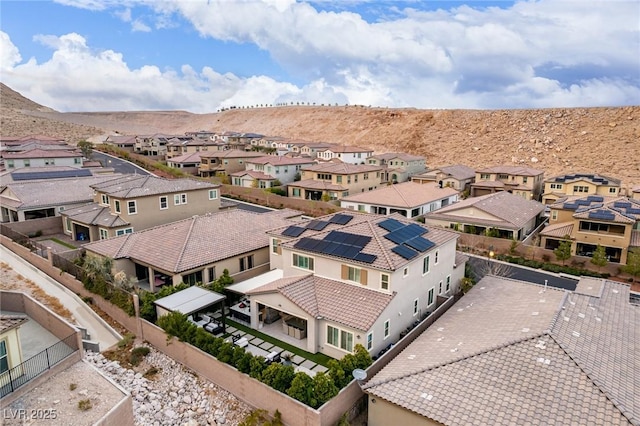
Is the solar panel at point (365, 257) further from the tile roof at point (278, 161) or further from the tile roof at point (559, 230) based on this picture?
the tile roof at point (278, 161)

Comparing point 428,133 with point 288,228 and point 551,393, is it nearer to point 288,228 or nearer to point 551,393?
point 288,228

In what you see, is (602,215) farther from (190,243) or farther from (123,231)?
(123,231)

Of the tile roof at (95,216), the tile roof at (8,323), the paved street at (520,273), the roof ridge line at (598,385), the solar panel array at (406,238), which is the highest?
the solar panel array at (406,238)

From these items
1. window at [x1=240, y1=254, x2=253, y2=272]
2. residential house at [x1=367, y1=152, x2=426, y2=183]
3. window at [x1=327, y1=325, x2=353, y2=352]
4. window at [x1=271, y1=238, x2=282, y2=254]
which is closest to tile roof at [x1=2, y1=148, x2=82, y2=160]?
window at [x1=240, y1=254, x2=253, y2=272]

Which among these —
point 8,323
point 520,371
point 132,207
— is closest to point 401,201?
point 132,207

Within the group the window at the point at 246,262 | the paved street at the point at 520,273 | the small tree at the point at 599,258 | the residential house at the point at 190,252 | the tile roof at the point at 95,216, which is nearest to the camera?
the residential house at the point at 190,252

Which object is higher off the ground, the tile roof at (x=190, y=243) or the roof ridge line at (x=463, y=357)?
the tile roof at (x=190, y=243)

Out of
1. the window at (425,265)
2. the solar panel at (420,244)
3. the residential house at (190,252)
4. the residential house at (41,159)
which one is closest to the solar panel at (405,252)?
the solar panel at (420,244)
